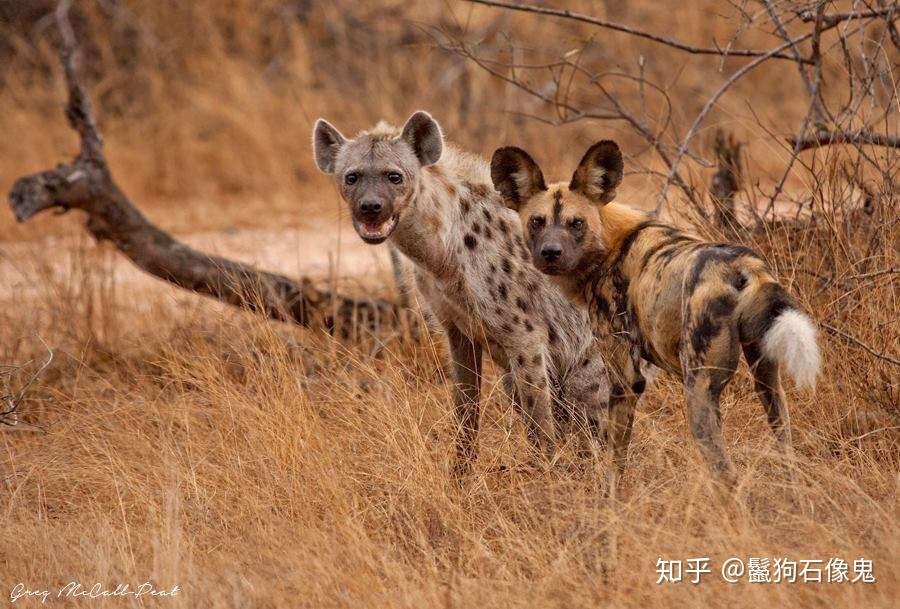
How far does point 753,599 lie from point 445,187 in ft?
7.26

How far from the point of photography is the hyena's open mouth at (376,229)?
4621mm

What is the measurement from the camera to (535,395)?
15.3 ft

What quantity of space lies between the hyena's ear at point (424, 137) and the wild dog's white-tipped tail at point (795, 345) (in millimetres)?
1905

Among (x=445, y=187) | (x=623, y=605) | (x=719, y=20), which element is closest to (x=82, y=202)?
(x=445, y=187)

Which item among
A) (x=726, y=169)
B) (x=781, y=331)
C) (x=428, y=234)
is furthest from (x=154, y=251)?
(x=781, y=331)

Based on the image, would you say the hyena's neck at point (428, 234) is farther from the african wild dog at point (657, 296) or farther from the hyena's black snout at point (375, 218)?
the african wild dog at point (657, 296)

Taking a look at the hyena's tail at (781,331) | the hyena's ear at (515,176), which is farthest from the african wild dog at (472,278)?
the hyena's tail at (781,331)

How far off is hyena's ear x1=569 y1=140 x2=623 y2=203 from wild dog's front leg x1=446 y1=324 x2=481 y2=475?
0.88m

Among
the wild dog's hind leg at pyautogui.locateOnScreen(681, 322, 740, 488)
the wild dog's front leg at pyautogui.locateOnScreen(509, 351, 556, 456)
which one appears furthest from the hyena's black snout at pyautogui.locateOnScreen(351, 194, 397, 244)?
the wild dog's hind leg at pyautogui.locateOnScreen(681, 322, 740, 488)

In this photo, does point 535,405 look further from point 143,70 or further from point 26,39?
point 26,39

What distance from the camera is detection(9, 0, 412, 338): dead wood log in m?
6.02

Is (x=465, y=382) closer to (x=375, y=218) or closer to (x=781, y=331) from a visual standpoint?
(x=375, y=218)

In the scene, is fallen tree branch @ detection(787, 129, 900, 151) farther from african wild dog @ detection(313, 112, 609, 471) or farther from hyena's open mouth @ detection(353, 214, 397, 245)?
hyena's open mouth @ detection(353, 214, 397, 245)

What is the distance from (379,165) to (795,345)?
203 centimetres
